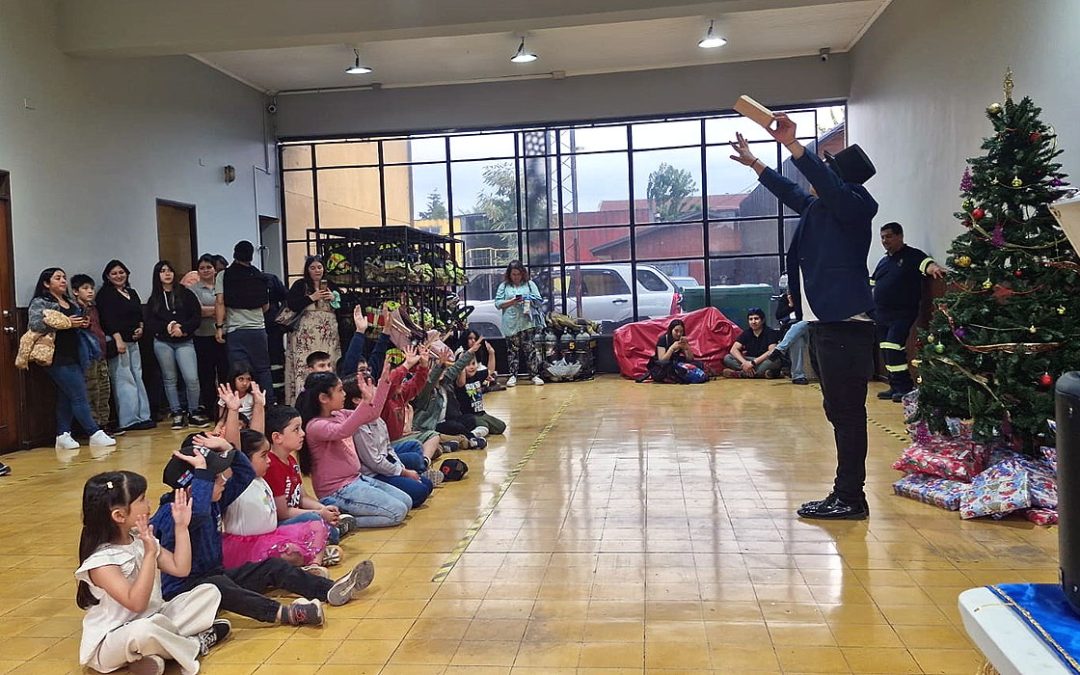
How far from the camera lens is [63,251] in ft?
27.1

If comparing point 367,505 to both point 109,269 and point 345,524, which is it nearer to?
point 345,524

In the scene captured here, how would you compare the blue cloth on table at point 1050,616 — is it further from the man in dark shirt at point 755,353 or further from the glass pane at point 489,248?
the glass pane at point 489,248

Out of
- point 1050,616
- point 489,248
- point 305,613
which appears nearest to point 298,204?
point 489,248

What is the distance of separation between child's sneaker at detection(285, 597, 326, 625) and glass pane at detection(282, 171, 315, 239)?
426 inches

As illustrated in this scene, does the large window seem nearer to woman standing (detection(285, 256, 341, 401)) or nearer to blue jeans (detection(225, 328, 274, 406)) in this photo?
woman standing (detection(285, 256, 341, 401))

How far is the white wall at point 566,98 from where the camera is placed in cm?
1208

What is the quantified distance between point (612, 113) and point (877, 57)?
12.1ft

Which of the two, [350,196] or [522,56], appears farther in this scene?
[350,196]

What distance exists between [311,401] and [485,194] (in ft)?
30.1

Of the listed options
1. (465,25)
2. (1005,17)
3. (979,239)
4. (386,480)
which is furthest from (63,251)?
(1005,17)

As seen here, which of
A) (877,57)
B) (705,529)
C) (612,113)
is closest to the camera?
(705,529)

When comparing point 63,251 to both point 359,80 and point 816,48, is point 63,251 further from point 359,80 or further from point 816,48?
point 816,48

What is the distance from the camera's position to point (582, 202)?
13164 mm

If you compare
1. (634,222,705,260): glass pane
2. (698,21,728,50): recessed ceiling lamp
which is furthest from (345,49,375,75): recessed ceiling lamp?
(634,222,705,260): glass pane
